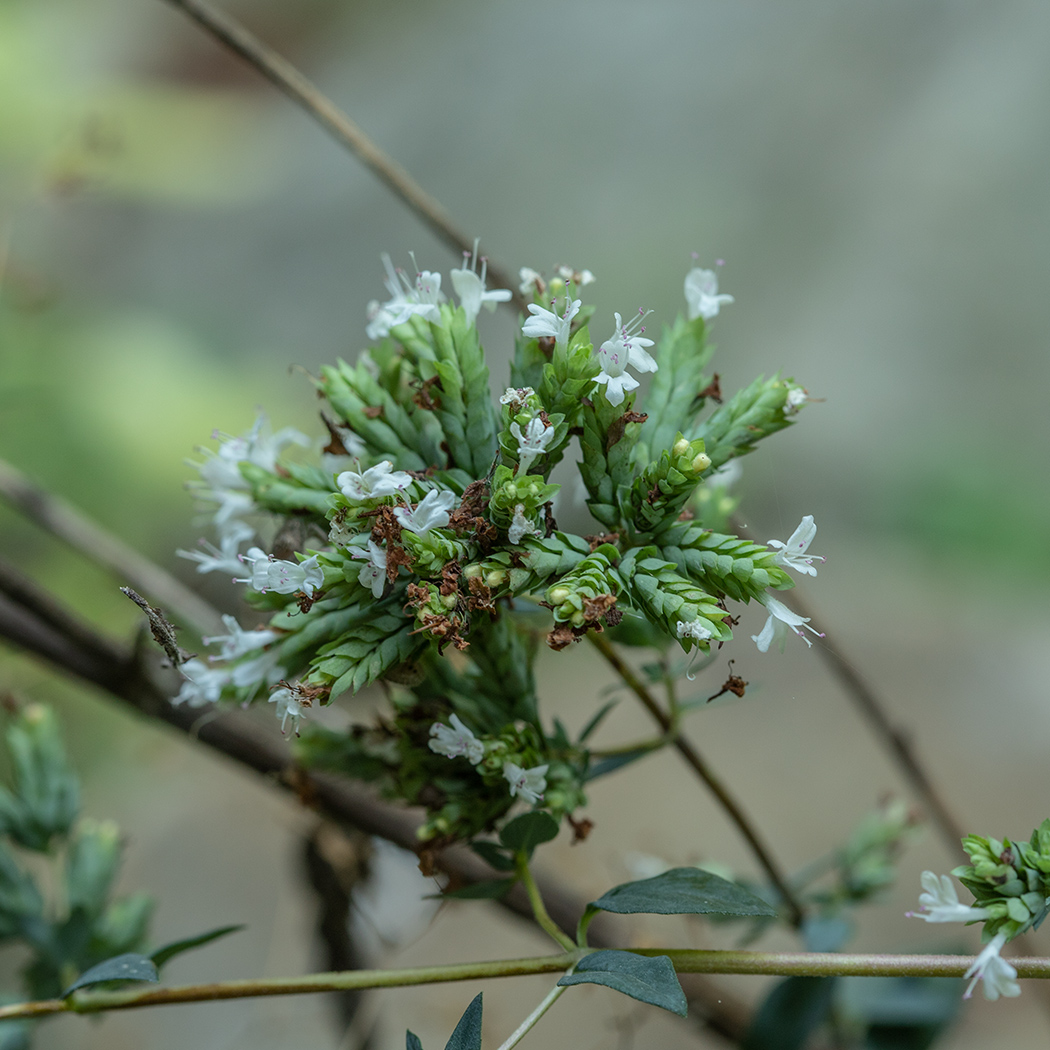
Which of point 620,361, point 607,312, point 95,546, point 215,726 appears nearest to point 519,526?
point 620,361

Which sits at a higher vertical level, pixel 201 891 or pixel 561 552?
pixel 561 552

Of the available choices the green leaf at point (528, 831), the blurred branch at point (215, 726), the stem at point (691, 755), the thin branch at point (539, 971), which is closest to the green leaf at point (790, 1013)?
the stem at point (691, 755)

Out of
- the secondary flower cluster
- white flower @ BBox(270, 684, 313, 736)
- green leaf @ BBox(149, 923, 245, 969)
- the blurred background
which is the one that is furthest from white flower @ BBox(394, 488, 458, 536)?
the blurred background

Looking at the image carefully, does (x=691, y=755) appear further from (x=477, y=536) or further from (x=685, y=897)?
(x=477, y=536)

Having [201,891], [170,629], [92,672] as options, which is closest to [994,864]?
[170,629]

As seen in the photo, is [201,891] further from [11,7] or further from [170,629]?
[11,7]

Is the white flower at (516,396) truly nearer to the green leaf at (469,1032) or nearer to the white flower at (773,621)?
the white flower at (773,621)

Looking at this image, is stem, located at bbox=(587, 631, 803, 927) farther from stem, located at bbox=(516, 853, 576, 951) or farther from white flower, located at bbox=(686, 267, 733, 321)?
white flower, located at bbox=(686, 267, 733, 321)

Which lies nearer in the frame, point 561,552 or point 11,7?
point 561,552
